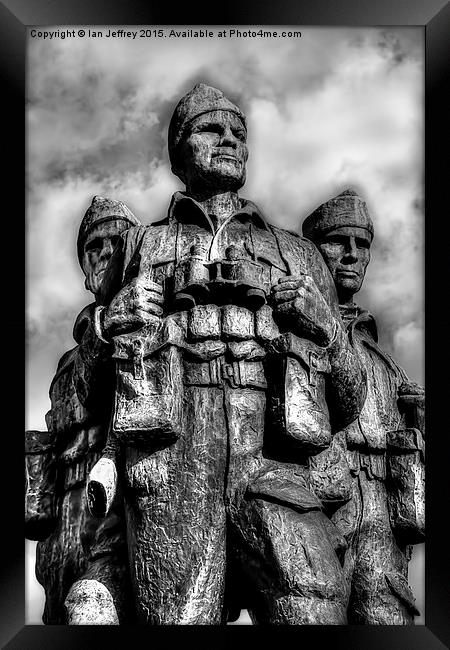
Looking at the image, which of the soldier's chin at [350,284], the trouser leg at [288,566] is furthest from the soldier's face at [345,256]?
the trouser leg at [288,566]

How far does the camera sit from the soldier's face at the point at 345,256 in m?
16.1

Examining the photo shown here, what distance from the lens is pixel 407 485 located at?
1531 centimetres

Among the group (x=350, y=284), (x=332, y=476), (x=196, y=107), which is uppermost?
(x=196, y=107)

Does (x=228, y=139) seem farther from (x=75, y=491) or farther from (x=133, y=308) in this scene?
(x=75, y=491)

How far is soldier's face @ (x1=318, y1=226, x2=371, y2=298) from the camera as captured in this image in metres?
16.1

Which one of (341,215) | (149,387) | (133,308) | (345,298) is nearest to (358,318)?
(345,298)

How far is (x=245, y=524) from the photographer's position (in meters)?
13.4

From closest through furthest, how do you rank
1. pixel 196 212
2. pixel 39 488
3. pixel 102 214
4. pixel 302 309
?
pixel 302 309
pixel 196 212
pixel 39 488
pixel 102 214

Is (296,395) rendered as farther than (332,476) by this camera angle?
No

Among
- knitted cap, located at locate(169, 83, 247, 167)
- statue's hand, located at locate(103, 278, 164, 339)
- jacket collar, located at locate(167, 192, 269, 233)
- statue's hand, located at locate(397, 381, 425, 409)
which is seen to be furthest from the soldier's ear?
statue's hand, located at locate(397, 381, 425, 409)

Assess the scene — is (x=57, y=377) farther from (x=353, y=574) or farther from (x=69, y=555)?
(x=353, y=574)

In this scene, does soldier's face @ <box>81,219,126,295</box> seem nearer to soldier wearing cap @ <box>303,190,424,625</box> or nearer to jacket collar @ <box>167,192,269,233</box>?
soldier wearing cap @ <box>303,190,424,625</box>

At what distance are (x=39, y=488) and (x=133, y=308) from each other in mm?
2089

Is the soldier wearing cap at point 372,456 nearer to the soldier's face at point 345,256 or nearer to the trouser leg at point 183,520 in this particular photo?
the soldier's face at point 345,256
